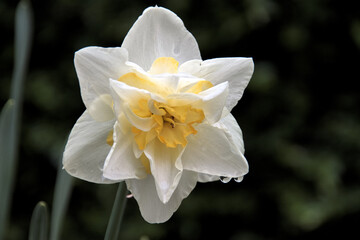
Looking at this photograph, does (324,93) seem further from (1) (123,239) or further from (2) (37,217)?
(2) (37,217)

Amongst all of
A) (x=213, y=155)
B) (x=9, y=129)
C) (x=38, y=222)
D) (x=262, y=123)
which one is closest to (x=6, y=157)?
(x=9, y=129)

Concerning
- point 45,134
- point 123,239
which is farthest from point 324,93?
point 45,134

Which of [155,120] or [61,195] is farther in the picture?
[61,195]

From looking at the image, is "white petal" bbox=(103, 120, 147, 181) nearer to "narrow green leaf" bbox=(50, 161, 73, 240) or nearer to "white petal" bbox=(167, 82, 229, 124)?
"white petal" bbox=(167, 82, 229, 124)

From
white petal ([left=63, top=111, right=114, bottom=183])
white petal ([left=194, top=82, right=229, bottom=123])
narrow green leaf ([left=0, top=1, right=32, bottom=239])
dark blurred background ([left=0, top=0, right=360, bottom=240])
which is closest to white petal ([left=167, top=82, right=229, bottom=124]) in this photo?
white petal ([left=194, top=82, right=229, bottom=123])

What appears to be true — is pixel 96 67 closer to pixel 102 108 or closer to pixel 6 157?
pixel 102 108

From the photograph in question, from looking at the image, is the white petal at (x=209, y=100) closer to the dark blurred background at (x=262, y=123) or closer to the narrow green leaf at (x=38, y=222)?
the narrow green leaf at (x=38, y=222)

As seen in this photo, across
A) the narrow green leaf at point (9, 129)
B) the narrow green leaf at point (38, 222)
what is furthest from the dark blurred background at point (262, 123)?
the narrow green leaf at point (38, 222)
